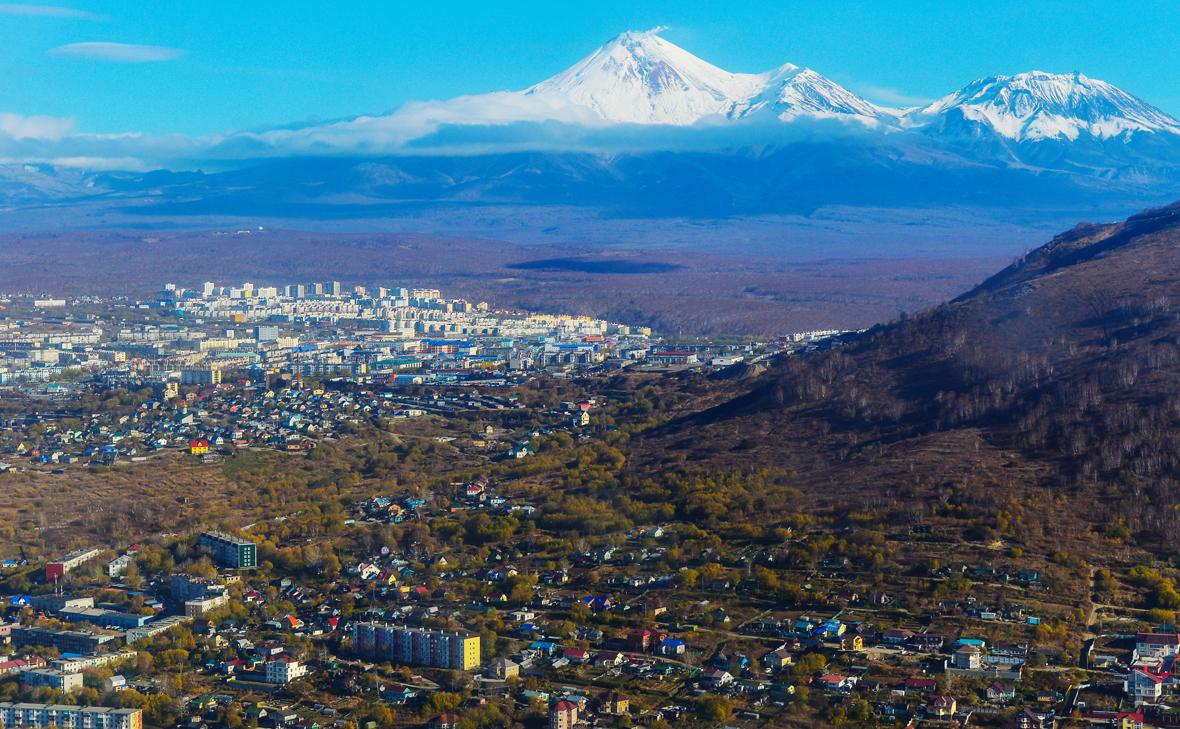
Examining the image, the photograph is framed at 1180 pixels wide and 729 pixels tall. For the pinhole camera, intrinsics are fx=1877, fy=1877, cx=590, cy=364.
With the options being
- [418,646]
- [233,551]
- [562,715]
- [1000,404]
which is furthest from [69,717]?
[1000,404]

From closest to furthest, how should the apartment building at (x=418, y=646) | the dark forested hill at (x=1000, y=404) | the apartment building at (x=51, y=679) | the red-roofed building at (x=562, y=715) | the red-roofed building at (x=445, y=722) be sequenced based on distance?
the red-roofed building at (x=562, y=715), the red-roofed building at (x=445, y=722), the apartment building at (x=51, y=679), the apartment building at (x=418, y=646), the dark forested hill at (x=1000, y=404)

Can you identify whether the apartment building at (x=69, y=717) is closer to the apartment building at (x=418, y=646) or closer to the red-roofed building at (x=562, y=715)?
the apartment building at (x=418, y=646)

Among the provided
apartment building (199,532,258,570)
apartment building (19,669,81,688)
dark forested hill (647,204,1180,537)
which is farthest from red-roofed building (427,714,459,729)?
dark forested hill (647,204,1180,537)

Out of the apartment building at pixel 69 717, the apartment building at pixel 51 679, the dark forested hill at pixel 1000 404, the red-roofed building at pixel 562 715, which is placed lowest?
the apartment building at pixel 69 717

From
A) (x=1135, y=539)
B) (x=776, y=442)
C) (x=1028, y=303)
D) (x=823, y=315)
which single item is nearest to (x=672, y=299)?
(x=823, y=315)

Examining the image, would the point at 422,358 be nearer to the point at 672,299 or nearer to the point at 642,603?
the point at 672,299

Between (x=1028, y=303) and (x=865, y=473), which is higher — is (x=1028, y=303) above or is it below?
above

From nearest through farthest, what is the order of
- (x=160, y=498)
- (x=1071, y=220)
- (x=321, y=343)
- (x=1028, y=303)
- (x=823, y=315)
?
1. (x=160, y=498)
2. (x=1028, y=303)
3. (x=321, y=343)
4. (x=823, y=315)
5. (x=1071, y=220)

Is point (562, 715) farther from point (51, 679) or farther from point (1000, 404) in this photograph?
point (1000, 404)

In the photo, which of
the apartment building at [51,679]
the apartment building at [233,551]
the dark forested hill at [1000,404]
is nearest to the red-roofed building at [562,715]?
the apartment building at [51,679]
